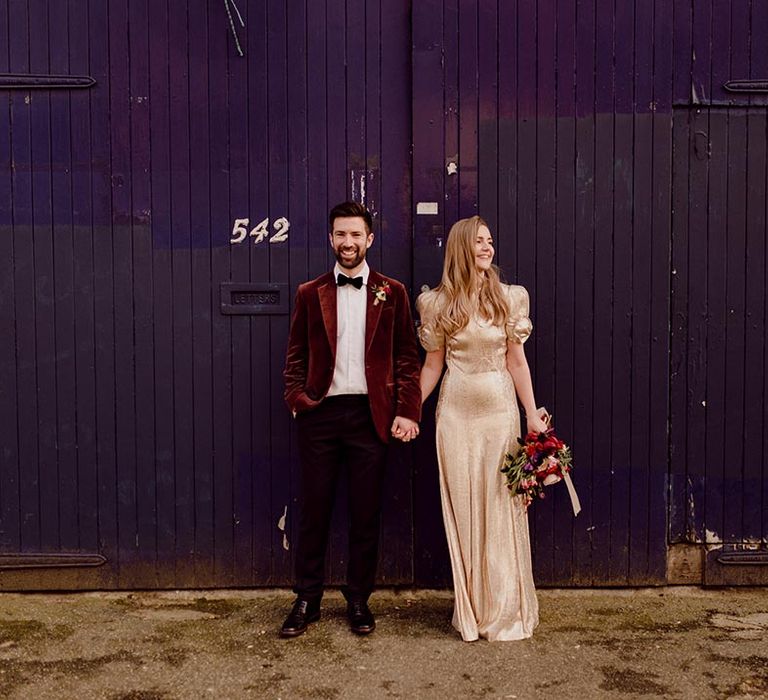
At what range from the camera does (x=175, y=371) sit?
16.5 feet

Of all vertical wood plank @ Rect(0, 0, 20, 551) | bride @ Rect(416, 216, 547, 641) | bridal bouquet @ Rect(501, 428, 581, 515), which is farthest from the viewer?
vertical wood plank @ Rect(0, 0, 20, 551)

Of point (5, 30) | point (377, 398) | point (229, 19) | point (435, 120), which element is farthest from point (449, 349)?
point (5, 30)

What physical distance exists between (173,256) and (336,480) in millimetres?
1541

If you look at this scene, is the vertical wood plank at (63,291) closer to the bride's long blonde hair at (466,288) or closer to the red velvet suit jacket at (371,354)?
the red velvet suit jacket at (371,354)

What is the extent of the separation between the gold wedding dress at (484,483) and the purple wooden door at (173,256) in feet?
2.18

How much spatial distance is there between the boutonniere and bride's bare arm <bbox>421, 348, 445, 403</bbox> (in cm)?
38

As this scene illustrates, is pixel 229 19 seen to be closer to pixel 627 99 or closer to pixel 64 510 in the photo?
pixel 627 99

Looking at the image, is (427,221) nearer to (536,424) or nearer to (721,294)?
(536,424)

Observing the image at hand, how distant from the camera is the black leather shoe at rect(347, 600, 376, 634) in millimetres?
4484

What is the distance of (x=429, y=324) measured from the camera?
448 cm

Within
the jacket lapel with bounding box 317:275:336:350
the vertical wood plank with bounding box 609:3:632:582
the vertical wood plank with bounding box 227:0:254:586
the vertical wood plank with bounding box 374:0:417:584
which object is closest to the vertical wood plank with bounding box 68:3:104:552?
the vertical wood plank with bounding box 227:0:254:586

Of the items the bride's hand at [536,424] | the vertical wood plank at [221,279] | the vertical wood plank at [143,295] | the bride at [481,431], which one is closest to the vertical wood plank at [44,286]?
the vertical wood plank at [143,295]

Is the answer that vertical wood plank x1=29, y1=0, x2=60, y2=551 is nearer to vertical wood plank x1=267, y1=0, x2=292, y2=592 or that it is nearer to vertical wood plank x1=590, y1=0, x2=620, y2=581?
vertical wood plank x1=267, y1=0, x2=292, y2=592

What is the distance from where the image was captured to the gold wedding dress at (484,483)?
4410mm
